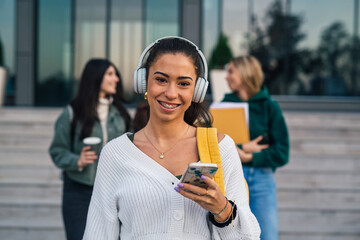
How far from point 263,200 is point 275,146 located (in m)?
0.47

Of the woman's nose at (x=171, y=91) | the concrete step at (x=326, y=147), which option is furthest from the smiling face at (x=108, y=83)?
the concrete step at (x=326, y=147)

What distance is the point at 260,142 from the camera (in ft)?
12.0

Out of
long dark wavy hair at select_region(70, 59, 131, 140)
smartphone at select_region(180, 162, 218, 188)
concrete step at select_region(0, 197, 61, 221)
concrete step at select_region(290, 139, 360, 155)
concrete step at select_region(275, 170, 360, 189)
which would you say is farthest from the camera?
concrete step at select_region(290, 139, 360, 155)

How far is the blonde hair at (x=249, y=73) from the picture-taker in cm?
377

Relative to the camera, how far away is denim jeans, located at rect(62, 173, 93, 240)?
343 centimetres

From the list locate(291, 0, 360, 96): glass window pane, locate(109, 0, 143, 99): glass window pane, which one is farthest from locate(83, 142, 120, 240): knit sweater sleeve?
locate(291, 0, 360, 96): glass window pane

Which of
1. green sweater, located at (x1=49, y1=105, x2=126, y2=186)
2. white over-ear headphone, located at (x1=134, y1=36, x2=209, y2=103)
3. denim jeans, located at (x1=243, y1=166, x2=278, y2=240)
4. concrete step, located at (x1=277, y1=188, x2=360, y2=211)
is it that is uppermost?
white over-ear headphone, located at (x1=134, y1=36, x2=209, y2=103)

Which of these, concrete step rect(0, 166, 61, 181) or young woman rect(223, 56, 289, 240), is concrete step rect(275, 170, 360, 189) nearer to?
young woman rect(223, 56, 289, 240)

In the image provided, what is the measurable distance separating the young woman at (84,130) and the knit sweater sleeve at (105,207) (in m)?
1.48

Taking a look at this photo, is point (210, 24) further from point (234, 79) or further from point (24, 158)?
point (234, 79)

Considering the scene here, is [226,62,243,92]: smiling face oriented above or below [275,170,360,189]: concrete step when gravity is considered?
above

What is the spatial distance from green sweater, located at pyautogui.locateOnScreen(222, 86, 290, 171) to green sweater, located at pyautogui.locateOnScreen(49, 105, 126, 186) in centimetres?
112

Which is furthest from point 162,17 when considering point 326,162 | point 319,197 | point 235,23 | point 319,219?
point 319,219

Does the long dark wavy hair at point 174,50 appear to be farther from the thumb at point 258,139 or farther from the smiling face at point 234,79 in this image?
the smiling face at point 234,79
